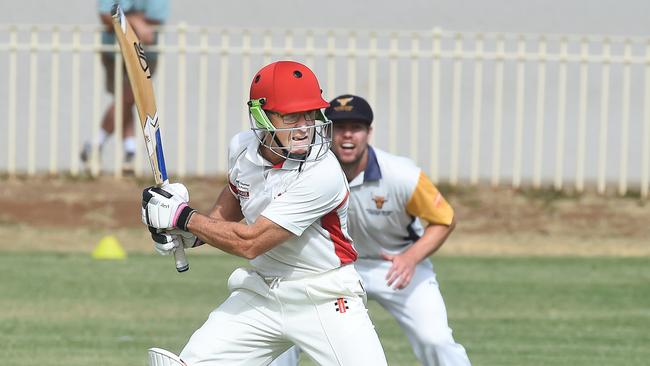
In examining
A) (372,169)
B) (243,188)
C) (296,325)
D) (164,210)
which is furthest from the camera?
(372,169)

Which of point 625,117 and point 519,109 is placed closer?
point 519,109

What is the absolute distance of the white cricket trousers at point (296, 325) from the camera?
577 centimetres

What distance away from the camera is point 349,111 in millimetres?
7453

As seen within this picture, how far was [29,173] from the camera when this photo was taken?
50.4ft

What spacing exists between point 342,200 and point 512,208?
929cm

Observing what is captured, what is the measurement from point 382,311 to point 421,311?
336 centimetres

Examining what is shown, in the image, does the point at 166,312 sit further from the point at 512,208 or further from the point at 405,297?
the point at 512,208

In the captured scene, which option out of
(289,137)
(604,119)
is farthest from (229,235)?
(604,119)

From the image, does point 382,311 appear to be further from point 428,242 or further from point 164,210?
point 164,210

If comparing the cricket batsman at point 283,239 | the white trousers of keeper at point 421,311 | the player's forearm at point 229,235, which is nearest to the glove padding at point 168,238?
the cricket batsman at point 283,239

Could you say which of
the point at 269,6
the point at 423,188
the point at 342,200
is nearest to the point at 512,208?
the point at 269,6

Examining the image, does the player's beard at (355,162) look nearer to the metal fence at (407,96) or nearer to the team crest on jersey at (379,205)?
the team crest on jersey at (379,205)

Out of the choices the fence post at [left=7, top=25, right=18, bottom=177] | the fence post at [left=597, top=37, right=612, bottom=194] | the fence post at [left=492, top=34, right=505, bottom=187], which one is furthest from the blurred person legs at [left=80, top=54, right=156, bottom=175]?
the fence post at [left=597, top=37, right=612, bottom=194]

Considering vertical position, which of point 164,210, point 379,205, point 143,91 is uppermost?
point 143,91
